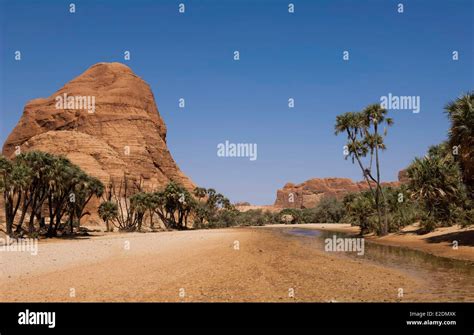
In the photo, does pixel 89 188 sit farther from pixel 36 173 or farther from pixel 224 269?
pixel 224 269

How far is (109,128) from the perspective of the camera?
422 ft

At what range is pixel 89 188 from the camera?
162 ft

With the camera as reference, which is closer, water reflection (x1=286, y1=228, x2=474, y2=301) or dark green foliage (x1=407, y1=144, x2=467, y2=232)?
water reflection (x1=286, y1=228, x2=474, y2=301)

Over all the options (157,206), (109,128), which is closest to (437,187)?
(157,206)

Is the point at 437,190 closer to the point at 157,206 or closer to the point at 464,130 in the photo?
the point at 464,130

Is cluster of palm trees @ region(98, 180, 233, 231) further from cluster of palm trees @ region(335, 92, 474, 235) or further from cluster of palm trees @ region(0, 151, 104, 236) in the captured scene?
cluster of palm trees @ region(335, 92, 474, 235)

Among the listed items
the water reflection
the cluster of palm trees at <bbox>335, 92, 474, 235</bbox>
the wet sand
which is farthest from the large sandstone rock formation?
the water reflection

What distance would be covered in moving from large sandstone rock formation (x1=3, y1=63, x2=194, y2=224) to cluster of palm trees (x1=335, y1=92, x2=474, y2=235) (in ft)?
255

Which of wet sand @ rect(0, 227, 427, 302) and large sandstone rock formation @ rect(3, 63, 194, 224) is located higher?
large sandstone rock formation @ rect(3, 63, 194, 224)

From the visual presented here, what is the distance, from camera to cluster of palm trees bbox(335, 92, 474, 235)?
25281mm

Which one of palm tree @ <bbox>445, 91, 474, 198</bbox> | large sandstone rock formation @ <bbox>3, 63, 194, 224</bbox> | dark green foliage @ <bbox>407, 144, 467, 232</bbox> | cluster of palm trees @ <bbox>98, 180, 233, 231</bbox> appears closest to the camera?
palm tree @ <bbox>445, 91, 474, 198</bbox>

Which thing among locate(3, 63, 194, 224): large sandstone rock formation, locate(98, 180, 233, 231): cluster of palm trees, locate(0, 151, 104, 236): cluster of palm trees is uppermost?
locate(3, 63, 194, 224): large sandstone rock formation

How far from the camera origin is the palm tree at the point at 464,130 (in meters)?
24.3
